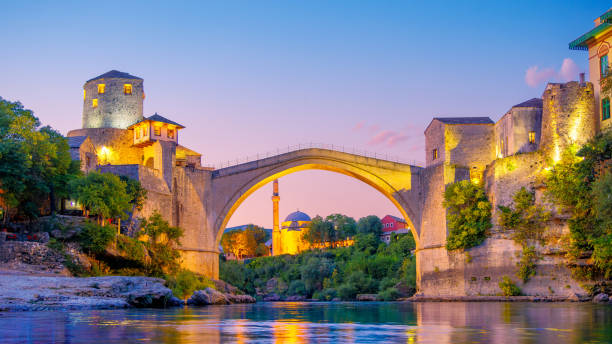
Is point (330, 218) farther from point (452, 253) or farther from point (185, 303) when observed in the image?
point (185, 303)

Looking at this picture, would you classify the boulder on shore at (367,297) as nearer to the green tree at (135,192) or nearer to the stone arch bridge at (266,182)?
the stone arch bridge at (266,182)

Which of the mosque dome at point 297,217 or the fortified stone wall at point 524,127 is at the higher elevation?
the fortified stone wall at point 524,127

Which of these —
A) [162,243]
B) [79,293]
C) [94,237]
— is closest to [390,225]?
[162,243]

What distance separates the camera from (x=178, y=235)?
3503cm

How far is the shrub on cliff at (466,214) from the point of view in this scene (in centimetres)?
3600

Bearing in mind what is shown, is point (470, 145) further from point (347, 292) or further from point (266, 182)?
point (347, 292)

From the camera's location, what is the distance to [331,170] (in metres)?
41.6

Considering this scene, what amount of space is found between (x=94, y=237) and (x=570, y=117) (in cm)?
2336

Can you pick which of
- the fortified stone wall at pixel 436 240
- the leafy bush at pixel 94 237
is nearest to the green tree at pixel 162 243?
the leafy bush at pixel 94 237

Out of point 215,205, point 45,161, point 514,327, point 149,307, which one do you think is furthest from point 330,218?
point 514,327

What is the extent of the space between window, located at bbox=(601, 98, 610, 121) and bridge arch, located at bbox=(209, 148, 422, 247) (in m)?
12.0

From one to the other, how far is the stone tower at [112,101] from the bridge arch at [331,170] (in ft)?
26.0

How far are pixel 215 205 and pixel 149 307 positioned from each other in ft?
58.8

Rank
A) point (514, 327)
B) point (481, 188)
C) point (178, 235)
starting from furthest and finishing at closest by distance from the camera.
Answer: point (481, 188)
point (178, 235)
point (514, 327)
